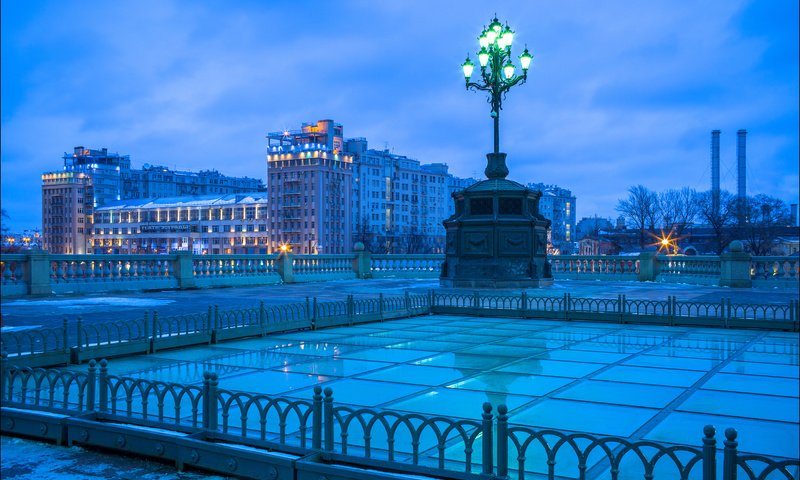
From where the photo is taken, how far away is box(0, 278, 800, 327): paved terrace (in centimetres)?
1886

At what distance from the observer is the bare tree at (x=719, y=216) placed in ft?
258

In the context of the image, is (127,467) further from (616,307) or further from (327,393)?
(616,307)

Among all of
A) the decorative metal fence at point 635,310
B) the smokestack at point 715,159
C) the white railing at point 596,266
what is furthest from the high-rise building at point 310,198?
the decorative metal fence at point 635,310

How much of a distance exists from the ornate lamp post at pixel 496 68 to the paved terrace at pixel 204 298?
579 cm

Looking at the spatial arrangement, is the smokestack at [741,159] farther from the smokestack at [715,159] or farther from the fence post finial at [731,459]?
the fence post finial at [731,459]

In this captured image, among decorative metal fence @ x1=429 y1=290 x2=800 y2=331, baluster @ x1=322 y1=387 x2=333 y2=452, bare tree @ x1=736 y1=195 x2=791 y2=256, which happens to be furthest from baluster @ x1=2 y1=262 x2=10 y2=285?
bare tree @ x1=736 y1=195 x2=791 y2=256

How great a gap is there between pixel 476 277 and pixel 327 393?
22.5 m

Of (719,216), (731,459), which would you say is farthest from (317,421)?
(719,216)

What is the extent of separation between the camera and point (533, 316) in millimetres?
20906

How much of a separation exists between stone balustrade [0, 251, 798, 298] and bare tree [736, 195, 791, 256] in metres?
43.8

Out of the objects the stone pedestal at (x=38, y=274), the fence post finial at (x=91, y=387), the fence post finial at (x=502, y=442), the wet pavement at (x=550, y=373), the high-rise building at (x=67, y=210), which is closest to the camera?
the fence post finial at (x=502, y=442)

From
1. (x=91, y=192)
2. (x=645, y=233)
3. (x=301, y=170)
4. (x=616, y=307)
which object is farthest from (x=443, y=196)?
(x=616, y=307)

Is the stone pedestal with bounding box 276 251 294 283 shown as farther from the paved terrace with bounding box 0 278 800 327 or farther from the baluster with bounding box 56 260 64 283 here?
the baluster with bounding box 56 260 64 283

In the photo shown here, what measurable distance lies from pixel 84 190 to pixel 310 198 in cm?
5138
